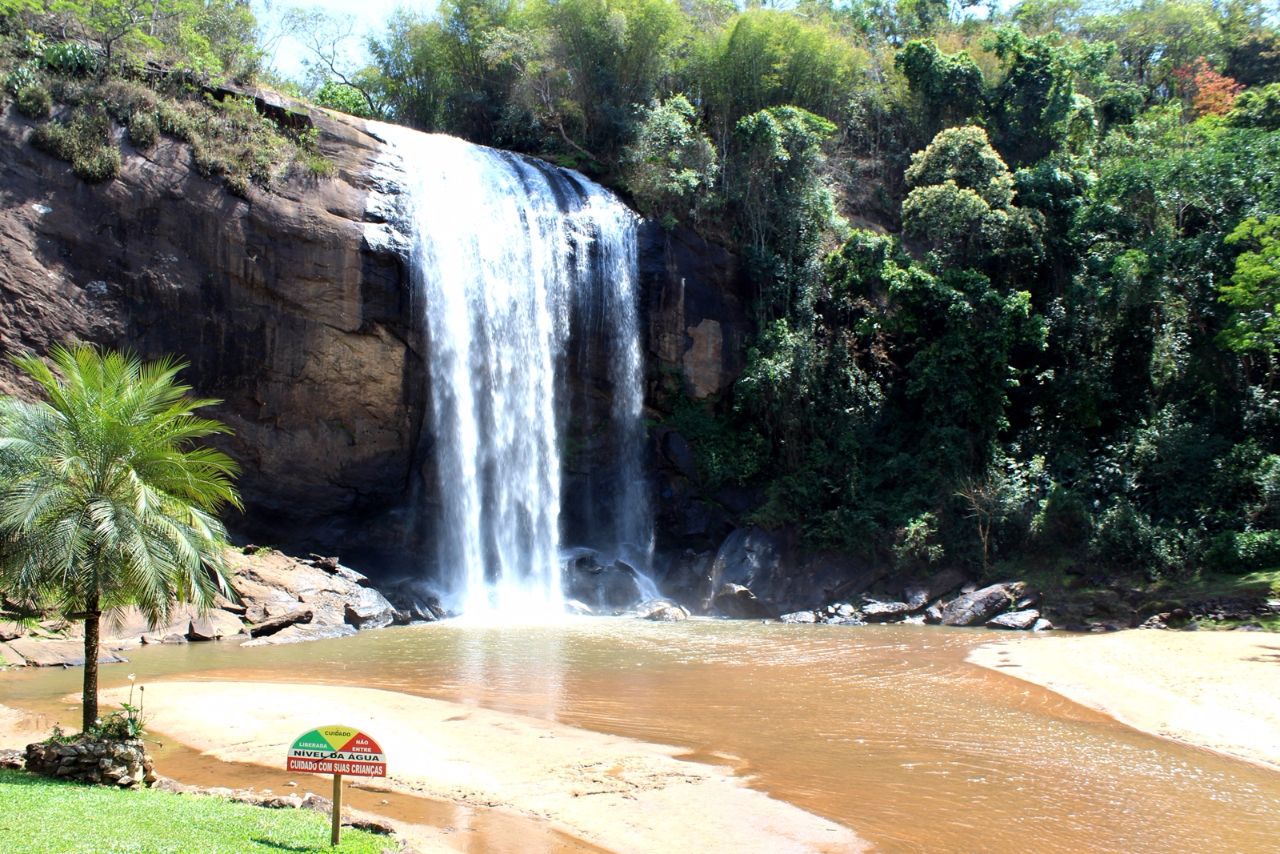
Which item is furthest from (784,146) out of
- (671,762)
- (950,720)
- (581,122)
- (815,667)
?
(671,762)

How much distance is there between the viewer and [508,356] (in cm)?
2880

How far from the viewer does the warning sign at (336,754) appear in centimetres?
716

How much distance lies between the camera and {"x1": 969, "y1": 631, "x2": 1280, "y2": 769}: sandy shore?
12336 millimetres

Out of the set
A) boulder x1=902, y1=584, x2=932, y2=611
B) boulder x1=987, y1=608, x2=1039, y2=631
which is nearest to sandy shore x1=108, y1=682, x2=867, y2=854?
boulder x1=987, y1=608, x2=1039, y2=631

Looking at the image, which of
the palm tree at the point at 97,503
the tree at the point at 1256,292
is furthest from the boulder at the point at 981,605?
A: the palm tree at the point at 97,503

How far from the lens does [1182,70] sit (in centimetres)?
4294

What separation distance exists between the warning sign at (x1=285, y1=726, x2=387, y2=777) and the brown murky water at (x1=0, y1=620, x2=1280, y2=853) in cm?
197

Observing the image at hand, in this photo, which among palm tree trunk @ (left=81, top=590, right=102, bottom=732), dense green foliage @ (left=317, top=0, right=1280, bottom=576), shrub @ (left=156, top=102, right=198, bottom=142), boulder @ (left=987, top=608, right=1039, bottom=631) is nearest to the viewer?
palm tree trunk @ (left=81, top=590, right=102, bottom=732)

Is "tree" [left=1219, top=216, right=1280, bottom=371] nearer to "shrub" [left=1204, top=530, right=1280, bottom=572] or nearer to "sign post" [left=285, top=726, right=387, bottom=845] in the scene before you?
"shrub" [left=1204, top=530, right=1280, bottom=572]

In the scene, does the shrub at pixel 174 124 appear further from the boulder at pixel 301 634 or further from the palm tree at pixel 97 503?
the palm tree at pixel 97 503

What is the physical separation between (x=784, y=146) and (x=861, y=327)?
720 cm

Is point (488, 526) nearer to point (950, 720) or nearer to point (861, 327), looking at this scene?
point (861, 327)

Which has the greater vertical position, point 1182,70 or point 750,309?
point 1182,70

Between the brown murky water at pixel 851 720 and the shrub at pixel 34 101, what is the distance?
50.6 ft
